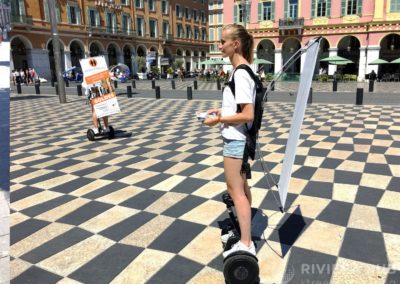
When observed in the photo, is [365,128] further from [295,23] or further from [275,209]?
[295,23]

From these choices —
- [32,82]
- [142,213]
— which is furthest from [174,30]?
[142,213]

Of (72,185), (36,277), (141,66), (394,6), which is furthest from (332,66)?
(36,277)

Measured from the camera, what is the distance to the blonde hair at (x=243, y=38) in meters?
2.39

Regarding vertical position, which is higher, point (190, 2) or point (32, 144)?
point (190, 2)

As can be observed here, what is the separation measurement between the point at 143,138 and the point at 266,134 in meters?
2.71

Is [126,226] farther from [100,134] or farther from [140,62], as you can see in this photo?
[140,62]

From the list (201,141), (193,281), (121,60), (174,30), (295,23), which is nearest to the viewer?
(193,281)

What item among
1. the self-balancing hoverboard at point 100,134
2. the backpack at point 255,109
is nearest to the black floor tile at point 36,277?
the backpack at point 255,109

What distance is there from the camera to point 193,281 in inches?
102

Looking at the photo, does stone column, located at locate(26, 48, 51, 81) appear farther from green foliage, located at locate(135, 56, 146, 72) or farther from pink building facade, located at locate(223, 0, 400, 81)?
pink building facade, located at locate(223, 0, 400, 81)

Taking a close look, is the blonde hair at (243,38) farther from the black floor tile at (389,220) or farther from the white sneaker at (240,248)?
→ the black floor tile at (389,220)

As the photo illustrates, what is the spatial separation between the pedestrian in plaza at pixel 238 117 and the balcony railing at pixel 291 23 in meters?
33.0

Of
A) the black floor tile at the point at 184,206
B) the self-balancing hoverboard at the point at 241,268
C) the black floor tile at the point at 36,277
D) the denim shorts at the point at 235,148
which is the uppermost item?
the denim shorts at the point at 235,148

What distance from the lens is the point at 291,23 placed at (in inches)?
1288
